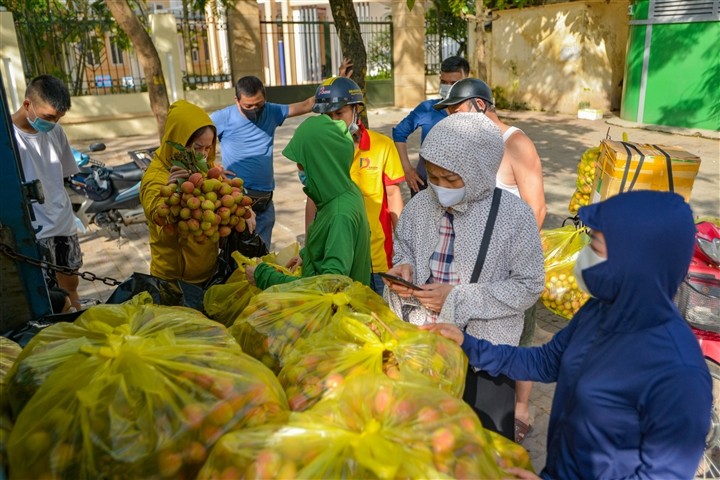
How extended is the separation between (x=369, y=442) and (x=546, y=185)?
26.5 feet

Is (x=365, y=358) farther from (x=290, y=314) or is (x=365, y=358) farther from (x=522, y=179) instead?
(x=522, y=179)

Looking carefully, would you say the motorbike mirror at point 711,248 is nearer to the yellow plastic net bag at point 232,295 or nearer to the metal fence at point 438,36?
the yellow plastic net bag at point 232,295

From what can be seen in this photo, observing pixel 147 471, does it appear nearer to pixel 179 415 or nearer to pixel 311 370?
pixel 179 415

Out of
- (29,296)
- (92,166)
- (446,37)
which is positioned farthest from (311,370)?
(446,37)

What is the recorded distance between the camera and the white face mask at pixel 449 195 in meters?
2.24

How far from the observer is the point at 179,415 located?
1350mm

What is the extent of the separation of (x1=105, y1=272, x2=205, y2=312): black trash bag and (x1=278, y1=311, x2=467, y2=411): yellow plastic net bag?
101cm

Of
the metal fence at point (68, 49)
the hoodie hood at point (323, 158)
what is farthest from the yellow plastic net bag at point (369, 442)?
the metal fence at point (68, 49)

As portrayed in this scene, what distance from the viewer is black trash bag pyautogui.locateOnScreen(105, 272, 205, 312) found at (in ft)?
8.69

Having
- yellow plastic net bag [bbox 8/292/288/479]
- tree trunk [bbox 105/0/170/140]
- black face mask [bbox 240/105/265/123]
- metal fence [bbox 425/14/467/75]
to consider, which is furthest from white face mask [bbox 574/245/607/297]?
metal fence [bbox 425/14/467/75]

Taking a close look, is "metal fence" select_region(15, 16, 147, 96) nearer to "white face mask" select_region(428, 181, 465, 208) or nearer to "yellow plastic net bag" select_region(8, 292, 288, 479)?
"white face mask" select_region(428, 181, 465, 208)

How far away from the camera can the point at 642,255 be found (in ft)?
4.78

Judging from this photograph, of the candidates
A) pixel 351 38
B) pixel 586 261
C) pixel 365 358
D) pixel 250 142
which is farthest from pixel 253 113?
pixel 586 261

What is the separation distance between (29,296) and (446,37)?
60.6 feet
